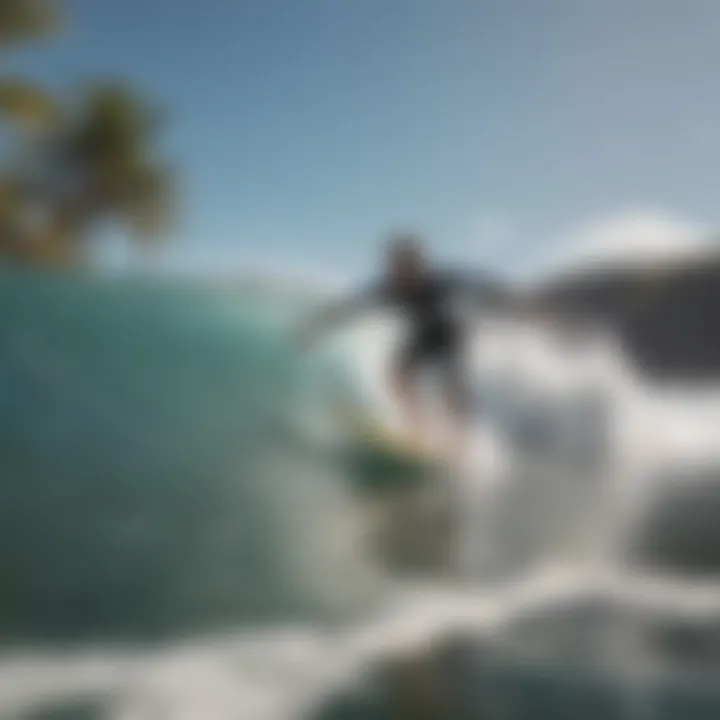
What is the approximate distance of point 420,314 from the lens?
1.68 metres

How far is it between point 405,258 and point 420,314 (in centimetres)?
11

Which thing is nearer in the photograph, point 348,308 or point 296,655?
point 296,655

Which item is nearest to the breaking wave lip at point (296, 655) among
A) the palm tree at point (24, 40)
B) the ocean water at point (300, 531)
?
the ocean water at point (300, 531)

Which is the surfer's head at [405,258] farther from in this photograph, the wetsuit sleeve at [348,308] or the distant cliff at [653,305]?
the distant cliff at [653,305]

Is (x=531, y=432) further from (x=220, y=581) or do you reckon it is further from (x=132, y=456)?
(x=132, y=456)

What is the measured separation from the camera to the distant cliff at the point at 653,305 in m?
1.66

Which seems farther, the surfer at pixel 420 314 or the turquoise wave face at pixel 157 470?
the surfer at pixel 420 314

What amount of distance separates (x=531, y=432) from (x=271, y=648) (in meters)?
0.59

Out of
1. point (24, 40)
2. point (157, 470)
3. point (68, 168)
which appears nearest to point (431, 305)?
point (157, 470)

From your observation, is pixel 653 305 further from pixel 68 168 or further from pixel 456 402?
pixel 68 168

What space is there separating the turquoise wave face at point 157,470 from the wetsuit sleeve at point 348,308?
7cm

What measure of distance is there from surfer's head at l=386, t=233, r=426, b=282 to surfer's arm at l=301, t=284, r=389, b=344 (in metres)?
0.04

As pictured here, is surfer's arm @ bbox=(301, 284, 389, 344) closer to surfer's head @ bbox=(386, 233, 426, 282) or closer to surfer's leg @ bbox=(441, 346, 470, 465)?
surfer's head @ bbox=(386, 233, 426, 282)

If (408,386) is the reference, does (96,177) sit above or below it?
above
